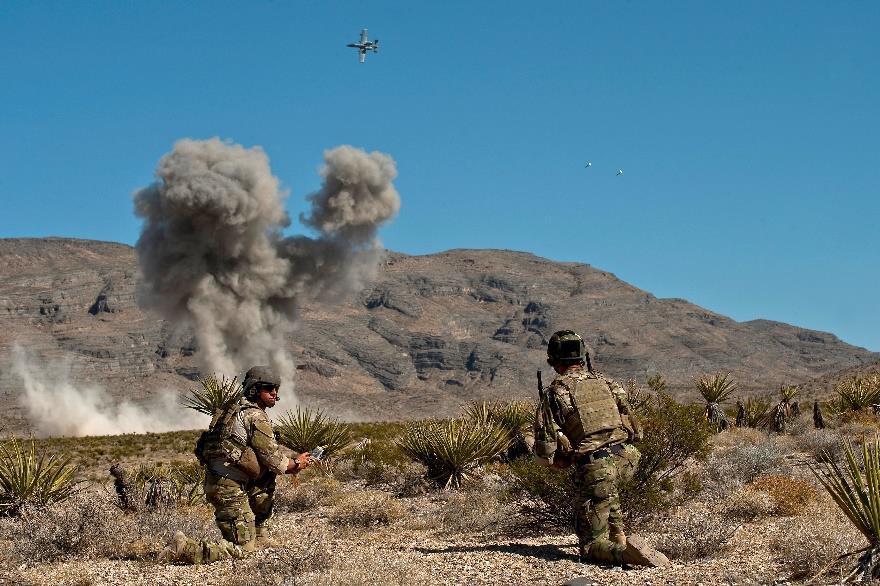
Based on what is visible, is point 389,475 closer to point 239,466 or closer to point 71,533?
point 71,533

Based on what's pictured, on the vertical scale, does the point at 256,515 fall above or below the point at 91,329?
below

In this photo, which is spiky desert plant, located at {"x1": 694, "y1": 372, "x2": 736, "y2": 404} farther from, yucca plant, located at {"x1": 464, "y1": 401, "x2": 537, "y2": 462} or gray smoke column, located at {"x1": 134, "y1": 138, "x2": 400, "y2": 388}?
gray smoke column, located at {"x1": 134, "y1": 138, "x2": 400, "y2": 388}

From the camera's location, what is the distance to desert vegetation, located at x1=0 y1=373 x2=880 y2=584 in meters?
6.58

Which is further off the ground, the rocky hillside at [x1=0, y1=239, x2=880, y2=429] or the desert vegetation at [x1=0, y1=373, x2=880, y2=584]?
the rocky hillside at [x1=0, y1=239, x2=880, y2=429]

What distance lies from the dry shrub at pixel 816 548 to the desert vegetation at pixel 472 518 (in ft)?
0.05

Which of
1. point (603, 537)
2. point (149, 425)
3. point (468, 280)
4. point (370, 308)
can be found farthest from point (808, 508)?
point (468, 280)

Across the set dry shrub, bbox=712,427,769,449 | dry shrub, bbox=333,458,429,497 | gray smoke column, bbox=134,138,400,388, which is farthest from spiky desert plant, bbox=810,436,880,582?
gray smoke column, bbox=134,138,400,388

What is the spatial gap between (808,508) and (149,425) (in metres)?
45.5

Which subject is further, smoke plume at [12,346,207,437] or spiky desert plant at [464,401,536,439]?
smoke plume at [12,346,207,437]

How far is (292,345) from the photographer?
112812 millimetres

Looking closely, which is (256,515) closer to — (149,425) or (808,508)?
(808,508)

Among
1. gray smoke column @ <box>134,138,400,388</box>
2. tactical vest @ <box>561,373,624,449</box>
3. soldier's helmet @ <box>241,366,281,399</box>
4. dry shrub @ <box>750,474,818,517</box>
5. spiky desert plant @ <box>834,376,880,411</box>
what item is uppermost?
gray smoke column @ <box>134,138,400,388</box>

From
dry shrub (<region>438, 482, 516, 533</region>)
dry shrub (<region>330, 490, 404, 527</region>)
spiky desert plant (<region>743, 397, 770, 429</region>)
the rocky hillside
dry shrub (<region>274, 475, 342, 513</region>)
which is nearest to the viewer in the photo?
dry shrub (<region>438, 482, 516, 533</region>)

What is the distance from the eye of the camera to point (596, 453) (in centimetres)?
675
